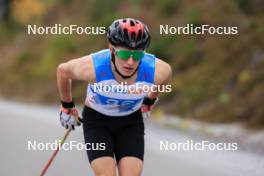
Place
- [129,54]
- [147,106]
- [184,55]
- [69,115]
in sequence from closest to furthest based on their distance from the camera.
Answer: [129,54] → [69,115] → [147,106] → [184,55]

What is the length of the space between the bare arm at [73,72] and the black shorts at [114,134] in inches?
10.6

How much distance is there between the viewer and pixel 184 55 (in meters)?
23.1

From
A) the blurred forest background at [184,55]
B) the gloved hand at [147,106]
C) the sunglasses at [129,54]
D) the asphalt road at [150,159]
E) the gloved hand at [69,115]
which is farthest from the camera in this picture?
the blurred forest background at [184,55]

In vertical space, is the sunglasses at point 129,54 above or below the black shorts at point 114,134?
above

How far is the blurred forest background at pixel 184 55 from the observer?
17.6 m

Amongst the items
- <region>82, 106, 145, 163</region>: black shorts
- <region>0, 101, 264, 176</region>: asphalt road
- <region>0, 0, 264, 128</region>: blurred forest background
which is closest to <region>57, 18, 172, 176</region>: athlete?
<region>82, 106, 145, 163</region>: black shorts

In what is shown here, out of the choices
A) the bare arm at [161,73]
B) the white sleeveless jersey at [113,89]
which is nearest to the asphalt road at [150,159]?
the bare arm at [161,73]

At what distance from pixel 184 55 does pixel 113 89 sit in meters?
16.9

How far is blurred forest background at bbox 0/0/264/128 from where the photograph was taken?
57.9ft

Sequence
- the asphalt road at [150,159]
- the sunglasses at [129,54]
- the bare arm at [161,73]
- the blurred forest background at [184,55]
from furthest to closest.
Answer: the blurred forest background at [184,55]
the asphalt road at [150,159]
the bare arm at [161,73]
the sunglasses at [129,54]

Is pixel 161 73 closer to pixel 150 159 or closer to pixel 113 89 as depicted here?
pixel 113 89

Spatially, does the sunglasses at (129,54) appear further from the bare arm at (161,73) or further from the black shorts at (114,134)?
the black shorts at (114,134)

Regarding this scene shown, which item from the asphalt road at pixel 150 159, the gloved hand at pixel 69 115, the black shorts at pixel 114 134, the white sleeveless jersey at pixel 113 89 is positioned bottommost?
the asphalt road at pixel 150 159

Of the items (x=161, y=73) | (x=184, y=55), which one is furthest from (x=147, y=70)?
(x=184, y=55)
